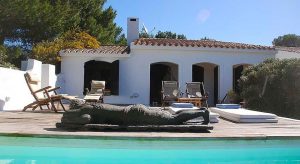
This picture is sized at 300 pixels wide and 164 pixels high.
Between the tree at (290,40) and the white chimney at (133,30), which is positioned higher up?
the tree at (290,40)

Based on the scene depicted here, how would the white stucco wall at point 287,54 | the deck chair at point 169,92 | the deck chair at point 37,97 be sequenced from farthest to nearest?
the white stucco wall at point 287,54
the deck chair at point 169,92
the deck chair at point 37,97

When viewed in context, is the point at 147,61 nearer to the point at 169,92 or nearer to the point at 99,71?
the point at 99,71

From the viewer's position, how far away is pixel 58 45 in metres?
21.3

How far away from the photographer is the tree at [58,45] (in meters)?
20.5

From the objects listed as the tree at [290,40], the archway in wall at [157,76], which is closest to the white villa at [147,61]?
the archway in wall at [157,76]

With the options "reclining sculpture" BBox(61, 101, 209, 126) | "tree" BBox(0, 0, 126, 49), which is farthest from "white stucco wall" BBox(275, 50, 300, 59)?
"reclining sculpture" BBox(61, 101, 209, 126)

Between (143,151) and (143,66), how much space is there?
12610 millimetres

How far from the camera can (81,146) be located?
21.9ft

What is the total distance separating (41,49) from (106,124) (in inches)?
540

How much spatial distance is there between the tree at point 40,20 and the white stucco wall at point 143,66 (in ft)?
11.1

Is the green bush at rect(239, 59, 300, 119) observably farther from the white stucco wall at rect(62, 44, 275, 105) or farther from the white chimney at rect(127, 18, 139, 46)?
the white chimney at rect(127, 18, 139, 46)

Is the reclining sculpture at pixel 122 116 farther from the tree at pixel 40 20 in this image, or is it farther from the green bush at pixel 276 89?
the tree at pixel 40 20

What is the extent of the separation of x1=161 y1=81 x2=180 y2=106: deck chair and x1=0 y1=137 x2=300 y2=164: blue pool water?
26.7ft

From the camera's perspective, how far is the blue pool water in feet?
20.7
